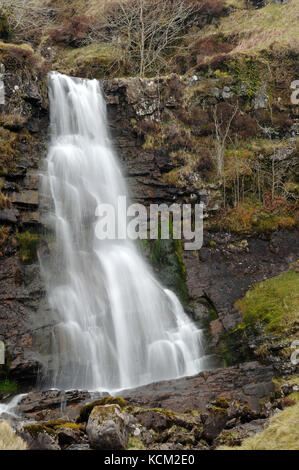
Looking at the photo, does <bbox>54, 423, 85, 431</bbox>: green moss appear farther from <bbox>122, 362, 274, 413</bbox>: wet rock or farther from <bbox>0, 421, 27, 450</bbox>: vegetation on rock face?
<bbox>122, 362, 274, 413</bbox>: wet rock

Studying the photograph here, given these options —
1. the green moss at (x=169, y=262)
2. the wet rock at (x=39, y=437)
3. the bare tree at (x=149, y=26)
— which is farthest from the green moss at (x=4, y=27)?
the wet rock at (x=39, y=437)

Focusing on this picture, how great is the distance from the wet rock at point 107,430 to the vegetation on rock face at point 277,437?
1850mm

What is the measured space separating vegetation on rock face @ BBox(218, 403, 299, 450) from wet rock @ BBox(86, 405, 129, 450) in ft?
6.07

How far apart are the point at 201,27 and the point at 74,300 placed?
95.6 ft

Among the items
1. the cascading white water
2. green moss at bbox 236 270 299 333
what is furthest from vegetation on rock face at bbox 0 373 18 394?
green moss at bbox 236 270 299 333

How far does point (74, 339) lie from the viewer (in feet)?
45.8

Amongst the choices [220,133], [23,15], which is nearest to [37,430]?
[220,133]

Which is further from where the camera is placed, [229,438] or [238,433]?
[238,433]

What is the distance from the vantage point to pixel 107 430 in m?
6.92

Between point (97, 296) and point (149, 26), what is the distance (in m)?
26.3

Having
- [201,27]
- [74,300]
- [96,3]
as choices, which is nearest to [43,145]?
[74,300]

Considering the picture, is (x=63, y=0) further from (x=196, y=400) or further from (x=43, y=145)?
(x=196, y=400)

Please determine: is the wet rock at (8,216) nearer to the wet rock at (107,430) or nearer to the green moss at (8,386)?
the green moss at (8,386)

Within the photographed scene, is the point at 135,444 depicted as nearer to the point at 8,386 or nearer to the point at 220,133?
the point at 8,386
